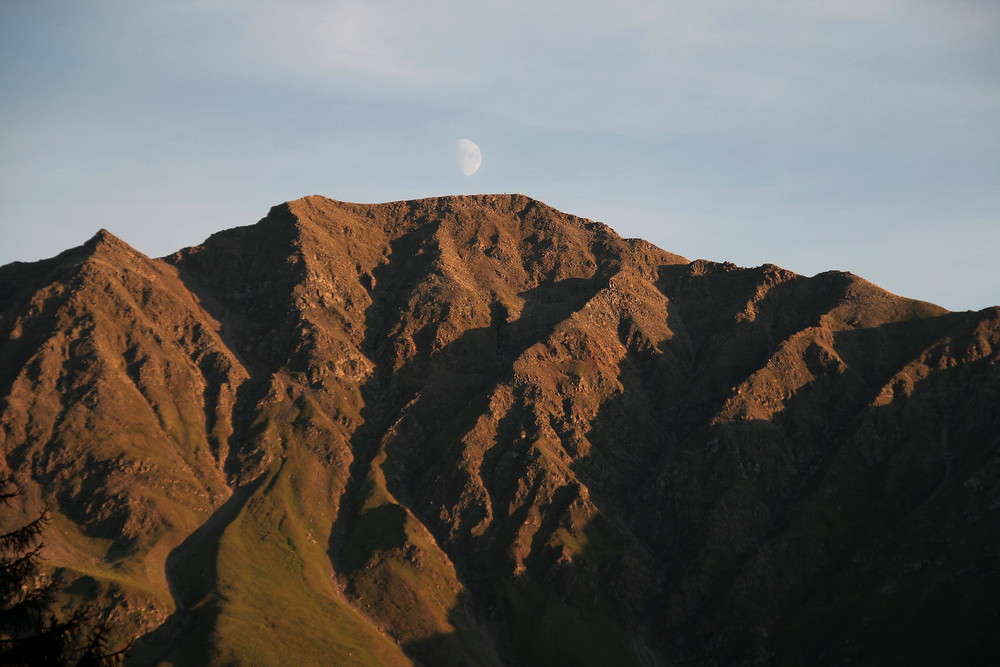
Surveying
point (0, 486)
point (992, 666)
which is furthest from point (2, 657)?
point (992, 666)

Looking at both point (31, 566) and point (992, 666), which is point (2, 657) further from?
point (992, 666)

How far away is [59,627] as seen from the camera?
36.5 m

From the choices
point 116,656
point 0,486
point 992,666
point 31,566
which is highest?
point 0,486

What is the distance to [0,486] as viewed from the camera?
3875cm

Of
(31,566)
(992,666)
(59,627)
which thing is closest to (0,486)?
(31,566)

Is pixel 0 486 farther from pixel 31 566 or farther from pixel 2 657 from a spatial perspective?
pixel 2 657

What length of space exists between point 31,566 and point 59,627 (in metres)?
2.69

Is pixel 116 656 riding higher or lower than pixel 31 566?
lower

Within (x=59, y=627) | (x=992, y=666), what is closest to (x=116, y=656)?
(x=59, y=627)

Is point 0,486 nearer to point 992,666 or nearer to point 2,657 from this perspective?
point 2,657

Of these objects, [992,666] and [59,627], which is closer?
[59,627]

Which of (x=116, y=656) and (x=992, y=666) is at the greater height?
(x=116, y=656)

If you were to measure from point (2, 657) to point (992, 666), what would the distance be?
213 m

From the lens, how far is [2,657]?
3653 cm
